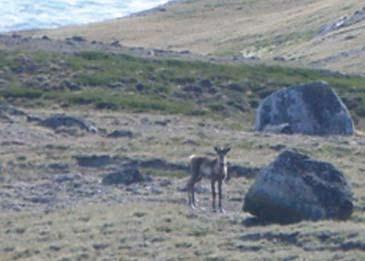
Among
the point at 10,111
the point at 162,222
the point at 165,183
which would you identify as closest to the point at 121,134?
the point at 10,111

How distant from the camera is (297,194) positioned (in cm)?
2586

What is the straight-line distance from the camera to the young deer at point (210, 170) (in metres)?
29.0

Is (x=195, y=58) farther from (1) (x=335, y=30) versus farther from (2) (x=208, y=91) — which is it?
(1) (x=335, y=30)

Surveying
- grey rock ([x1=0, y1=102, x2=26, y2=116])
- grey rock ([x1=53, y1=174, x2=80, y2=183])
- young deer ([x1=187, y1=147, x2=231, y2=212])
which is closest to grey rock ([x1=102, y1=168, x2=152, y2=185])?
grey rock ([x1=53, y1=174, x2=80, y2=183])

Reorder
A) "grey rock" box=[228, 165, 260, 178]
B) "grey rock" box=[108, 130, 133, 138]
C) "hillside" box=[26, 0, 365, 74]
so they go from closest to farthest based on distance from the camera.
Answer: "grey rock" box=[228, 165, 260, 178]
"grey rock" box=[108, 130, 133, 138]
"hillside" box=[26, 0, 365, 74]

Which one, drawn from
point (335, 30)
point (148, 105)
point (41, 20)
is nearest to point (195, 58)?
point (148, 105)

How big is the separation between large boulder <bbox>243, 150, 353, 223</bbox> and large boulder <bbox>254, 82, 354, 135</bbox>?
19800 millimetres

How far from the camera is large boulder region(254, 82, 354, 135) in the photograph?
1812 inches

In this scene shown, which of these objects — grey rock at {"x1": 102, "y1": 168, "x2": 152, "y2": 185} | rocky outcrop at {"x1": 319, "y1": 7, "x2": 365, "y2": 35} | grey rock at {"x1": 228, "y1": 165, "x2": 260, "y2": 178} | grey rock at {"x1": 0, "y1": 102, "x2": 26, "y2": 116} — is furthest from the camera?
rocky outcrop at {"x1": 319, "y1": 7, "x2": 365, "y2": 35}

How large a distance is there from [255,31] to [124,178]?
264 feet

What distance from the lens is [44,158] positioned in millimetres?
38344

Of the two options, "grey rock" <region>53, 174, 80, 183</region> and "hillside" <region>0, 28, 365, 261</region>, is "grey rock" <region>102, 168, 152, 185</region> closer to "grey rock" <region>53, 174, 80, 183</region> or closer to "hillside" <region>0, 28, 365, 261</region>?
"hillside" <region>0, 28, 365, 261</region>

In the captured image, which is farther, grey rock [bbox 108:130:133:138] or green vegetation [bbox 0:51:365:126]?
green vegetation [bbox 0:51:365:126]

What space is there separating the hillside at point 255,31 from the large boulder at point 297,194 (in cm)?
4255
